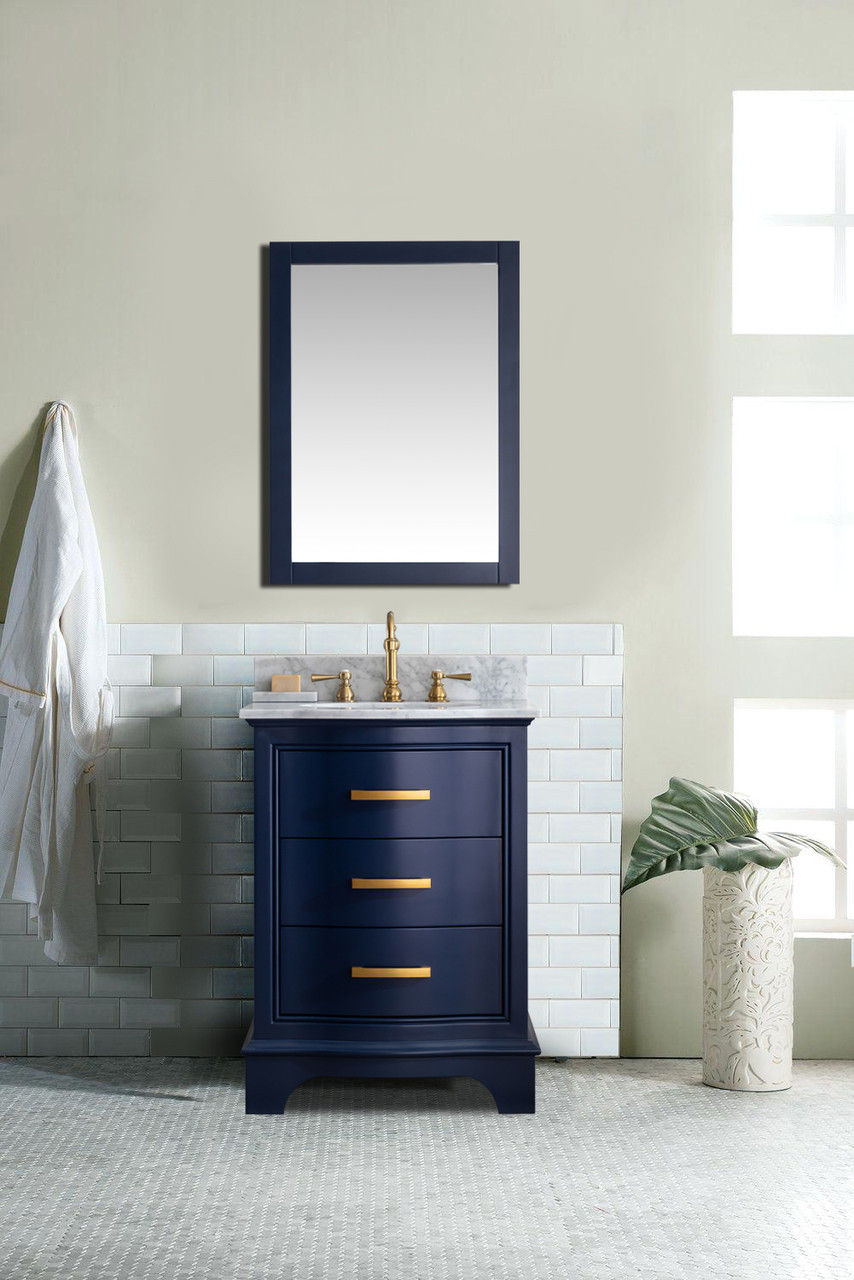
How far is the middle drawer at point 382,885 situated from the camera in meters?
2.59

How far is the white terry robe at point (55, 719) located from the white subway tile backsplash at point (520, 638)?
1047 mm

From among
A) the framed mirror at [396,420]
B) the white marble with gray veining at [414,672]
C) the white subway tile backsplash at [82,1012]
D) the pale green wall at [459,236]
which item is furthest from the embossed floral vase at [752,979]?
the white subway tile backsplash at [82,1012]

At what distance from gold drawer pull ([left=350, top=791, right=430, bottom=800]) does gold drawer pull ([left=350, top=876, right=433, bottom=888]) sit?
0.19 metres

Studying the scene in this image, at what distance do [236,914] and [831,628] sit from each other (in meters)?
1.86

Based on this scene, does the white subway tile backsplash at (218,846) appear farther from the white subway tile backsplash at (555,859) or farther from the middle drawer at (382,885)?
the middle drawer at (382,885)

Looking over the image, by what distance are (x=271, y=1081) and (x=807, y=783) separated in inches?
67.3

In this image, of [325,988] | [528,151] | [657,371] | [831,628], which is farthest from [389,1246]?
[528,151]

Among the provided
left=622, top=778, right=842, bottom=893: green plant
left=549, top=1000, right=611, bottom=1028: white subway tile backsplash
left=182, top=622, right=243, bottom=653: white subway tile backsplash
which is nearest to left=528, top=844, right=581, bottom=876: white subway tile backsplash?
left=622, top=778, right=842, bottom=893: green plant

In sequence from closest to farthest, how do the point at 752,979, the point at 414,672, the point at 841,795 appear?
1. the point at 752,979
2. the point at 414,672
3. the point at 841,795

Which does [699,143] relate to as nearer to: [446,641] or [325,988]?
[446,641]

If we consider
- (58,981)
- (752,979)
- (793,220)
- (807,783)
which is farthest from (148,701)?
(793,220)

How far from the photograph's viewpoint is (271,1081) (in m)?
2.61

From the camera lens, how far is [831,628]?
3197 mm

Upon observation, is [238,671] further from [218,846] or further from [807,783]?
[807,783]
